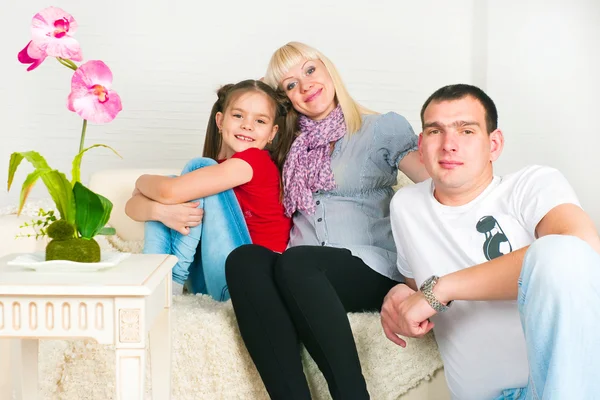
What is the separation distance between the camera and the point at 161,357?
Answer: 161 cm

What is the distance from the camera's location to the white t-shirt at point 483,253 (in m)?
1.47

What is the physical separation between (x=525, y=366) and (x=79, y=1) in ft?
8.13

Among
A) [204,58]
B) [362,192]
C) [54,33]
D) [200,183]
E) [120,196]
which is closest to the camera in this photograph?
[54,33]

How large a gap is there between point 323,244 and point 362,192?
0.19m

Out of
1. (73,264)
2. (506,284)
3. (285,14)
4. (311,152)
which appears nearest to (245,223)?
(311,152)

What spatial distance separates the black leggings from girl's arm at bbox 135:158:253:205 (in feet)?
0.85

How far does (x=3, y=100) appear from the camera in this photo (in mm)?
3174

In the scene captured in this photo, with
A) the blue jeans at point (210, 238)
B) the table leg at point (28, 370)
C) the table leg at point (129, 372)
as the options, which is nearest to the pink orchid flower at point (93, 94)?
the table leg at point (129, 372)

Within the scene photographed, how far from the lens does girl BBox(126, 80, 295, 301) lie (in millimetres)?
1897

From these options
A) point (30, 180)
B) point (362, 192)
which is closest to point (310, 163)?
point (362, 192)

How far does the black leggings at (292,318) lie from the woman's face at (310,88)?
500 millimetres

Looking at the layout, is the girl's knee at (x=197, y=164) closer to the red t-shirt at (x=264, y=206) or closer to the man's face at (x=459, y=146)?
the red t-shirt at (x=264, y=206)

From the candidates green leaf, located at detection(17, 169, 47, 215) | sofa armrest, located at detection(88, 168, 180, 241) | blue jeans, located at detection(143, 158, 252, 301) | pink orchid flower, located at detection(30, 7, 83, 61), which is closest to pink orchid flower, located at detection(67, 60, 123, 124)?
pink orchid flower, located at detection(30, 7, 83, 61)

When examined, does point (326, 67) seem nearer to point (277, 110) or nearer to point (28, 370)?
point (277, 110)
